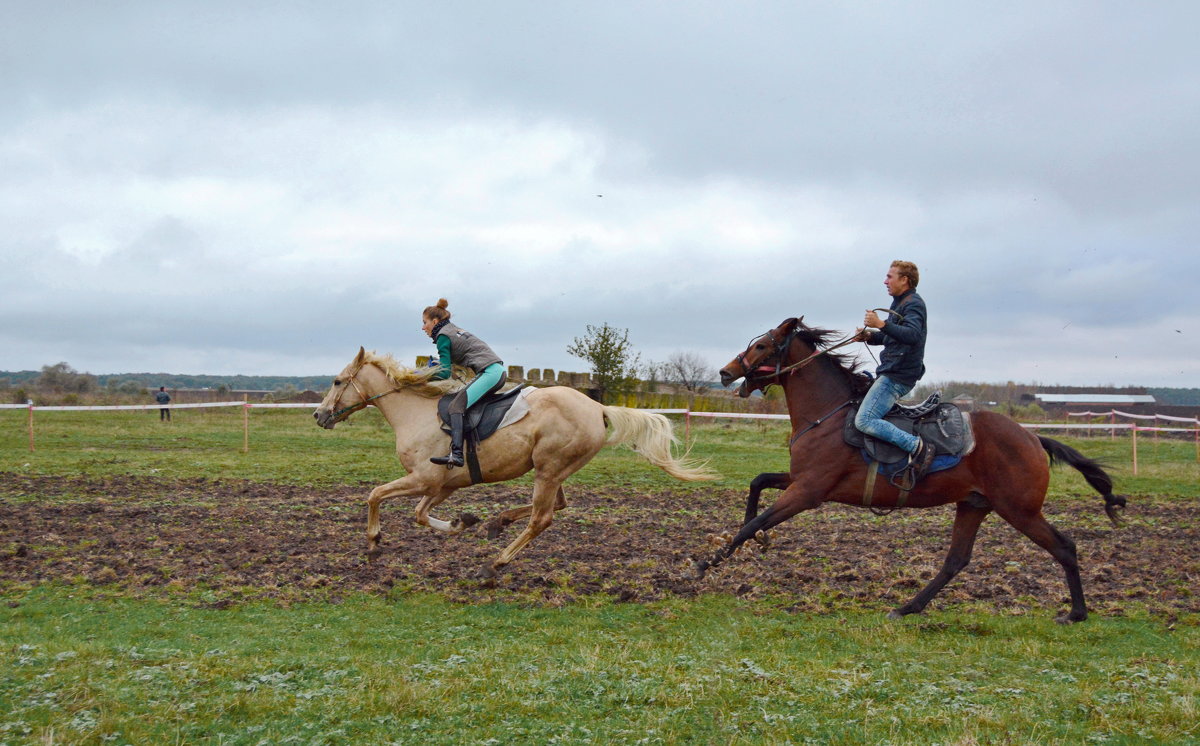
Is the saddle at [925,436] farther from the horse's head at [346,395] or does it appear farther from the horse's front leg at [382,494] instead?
Answer: the horse's head at [346,395]

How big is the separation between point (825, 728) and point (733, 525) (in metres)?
7.35

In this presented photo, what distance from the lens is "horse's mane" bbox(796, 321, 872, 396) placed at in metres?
7.85

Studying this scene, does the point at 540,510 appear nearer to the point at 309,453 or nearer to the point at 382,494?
the point at 382,494

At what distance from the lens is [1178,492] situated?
1628 cm

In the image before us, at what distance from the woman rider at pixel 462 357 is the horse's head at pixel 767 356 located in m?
2.37

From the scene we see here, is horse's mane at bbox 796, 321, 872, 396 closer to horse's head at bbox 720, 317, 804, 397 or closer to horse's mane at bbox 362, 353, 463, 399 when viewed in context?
horse's head at bbox 720, 317, 804, 397

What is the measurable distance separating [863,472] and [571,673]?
10.8ft

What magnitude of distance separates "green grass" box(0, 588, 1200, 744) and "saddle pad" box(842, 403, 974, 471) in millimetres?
1313

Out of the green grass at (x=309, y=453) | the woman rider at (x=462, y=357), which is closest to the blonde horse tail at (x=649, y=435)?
the woman rider at (x=462, y=357)

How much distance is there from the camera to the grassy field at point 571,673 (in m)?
4.42

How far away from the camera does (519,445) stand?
8633 mm

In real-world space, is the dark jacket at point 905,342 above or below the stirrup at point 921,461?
above

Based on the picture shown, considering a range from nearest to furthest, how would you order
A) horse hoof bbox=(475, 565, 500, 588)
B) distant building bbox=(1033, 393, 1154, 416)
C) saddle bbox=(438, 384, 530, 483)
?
horse hoof bbox=(475, 565, 500, 588) → saddle bbox=(438, 384, 530, 483) → distant building bbox=(1033, 393, 1154, 416)

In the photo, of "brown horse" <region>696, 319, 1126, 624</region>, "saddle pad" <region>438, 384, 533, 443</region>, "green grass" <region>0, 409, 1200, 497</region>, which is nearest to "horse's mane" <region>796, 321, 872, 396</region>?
"brown horse" <region>696, 319, 1126, 624</region>
